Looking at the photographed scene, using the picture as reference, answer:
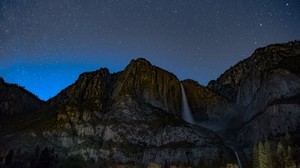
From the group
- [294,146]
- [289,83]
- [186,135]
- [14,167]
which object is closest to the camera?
[294,146]

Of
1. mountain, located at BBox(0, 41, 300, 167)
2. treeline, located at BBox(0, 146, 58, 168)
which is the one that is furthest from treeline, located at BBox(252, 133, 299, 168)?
treeline, located at BBox(0, 146, 58, 168)

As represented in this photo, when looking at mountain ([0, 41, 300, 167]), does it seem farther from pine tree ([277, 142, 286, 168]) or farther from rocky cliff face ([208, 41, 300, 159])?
pine tree ([277, 142, 286, 168])

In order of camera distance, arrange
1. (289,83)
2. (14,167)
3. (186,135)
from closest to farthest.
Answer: (14,167), (186,135), (289,83)

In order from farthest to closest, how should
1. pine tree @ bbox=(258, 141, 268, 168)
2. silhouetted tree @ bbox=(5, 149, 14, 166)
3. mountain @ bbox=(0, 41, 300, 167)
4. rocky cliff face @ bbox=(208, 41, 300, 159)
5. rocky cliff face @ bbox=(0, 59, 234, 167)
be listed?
rocky cliff face @ bbox=(208, 41, 300, 159), rocky cliff face @ bbox=(0, 59, 234, 167), mountain @ bbox=(0, 41, 300, 167), silhouetted tree @ bbox=(5, 149, 14, 166), pine tree @ bbox=(258, 141, 268, 168)

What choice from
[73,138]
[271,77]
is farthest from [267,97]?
[73,138]

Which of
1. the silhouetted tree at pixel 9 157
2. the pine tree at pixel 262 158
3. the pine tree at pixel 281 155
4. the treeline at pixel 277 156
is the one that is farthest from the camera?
the silhouetted tree at pixel 9 157

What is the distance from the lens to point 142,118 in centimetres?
17150

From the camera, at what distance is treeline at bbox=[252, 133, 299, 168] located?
126 m

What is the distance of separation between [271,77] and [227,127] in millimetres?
35559

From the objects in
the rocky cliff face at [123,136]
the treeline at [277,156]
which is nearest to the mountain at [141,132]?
the rocky cliff face at [123,136]

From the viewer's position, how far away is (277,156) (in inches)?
5138

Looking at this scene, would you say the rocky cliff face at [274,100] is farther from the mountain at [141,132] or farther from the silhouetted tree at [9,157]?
the silhouetted tree at [9,157]

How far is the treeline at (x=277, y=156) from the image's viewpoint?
4961 inches

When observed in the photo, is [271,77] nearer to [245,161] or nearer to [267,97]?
[267,97]
